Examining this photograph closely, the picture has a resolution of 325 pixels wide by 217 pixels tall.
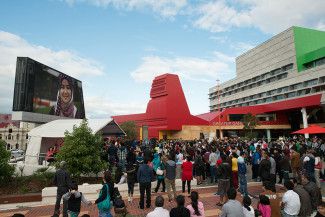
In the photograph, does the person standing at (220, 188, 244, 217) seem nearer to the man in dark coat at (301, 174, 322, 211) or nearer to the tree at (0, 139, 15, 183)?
the man in dark coat at (301, 174, 322, 211)

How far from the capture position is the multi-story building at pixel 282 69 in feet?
173

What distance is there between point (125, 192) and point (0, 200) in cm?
465

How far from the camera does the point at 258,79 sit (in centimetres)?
7388

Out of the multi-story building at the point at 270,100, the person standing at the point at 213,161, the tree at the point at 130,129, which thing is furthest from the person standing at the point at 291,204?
the tree at the point at 130,129

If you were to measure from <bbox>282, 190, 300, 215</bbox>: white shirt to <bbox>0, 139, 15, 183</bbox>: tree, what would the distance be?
11.4m

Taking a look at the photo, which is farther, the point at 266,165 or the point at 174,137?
the point at 174,137

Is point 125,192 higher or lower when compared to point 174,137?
lower

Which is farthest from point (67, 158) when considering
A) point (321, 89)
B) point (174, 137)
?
point (321, 89)

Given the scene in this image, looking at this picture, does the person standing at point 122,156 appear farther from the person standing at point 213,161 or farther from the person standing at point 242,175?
the person standing at point 242,175

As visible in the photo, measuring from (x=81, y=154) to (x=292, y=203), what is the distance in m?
8.94

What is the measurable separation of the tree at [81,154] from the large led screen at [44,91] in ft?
41.5

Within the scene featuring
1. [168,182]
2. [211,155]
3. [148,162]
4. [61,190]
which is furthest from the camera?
[211,155]

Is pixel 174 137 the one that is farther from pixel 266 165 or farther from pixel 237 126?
pixel 266 165

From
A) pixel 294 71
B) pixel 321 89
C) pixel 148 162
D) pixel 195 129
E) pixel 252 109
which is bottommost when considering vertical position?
pixel 148 162
